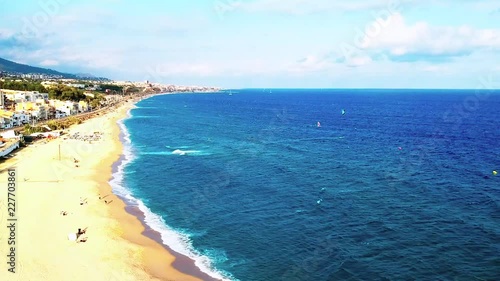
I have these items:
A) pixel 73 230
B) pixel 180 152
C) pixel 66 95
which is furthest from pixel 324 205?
pixel 66 95

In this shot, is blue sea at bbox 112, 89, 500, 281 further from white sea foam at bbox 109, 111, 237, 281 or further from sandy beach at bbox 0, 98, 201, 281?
sandy beach at bbox 0, 98, 201, 281

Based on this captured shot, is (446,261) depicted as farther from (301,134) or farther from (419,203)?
(301,134)

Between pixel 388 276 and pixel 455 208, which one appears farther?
pixel 455 208

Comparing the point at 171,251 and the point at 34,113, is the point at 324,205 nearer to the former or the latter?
the point at 171,251

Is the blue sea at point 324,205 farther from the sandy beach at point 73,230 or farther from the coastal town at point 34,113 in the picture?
the coastal town at point 34,113

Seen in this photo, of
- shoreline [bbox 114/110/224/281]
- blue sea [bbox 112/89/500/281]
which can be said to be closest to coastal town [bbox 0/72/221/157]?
blue sea [bbox 112/89/500/281]

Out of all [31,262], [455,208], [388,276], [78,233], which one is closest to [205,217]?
[78,233]
